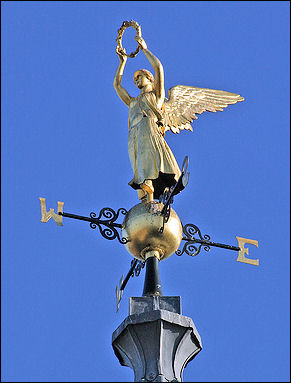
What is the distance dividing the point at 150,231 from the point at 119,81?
2.36 metres

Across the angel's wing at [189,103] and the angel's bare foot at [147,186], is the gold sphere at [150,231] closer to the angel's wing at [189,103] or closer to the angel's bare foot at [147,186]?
the angel's bare foot at [147,186]

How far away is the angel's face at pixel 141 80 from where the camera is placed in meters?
11.3

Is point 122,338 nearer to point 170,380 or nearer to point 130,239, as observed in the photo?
point 170,380

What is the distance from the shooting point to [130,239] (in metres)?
10.2

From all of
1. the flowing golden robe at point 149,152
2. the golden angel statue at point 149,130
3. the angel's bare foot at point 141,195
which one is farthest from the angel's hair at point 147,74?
the angel's bare foot at point 141,195

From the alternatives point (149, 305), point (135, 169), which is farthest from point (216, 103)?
point (149, 305)

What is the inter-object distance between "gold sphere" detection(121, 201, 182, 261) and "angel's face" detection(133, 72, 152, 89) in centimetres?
171

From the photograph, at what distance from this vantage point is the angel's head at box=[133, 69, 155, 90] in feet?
37.2

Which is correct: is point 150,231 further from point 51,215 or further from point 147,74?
point 147,74

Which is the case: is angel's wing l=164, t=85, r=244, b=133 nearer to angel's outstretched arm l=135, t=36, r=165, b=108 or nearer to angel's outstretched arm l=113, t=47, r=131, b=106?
angel's outstretched arm l=113, t=47, r=131, b=106

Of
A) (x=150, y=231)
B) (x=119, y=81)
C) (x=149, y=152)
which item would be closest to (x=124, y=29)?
(x=119, y=81)

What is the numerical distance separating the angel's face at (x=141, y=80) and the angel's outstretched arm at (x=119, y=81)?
0.22 m

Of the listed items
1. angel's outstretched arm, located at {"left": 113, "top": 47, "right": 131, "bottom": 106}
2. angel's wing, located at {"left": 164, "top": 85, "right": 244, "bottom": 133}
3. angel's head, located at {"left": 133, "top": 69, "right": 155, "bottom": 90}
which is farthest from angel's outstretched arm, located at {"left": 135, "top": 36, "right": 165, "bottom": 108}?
angel's wing, located at {"left": 164, "top": 85, "right": 244, "bottom": 133}

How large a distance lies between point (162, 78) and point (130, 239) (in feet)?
6.99
